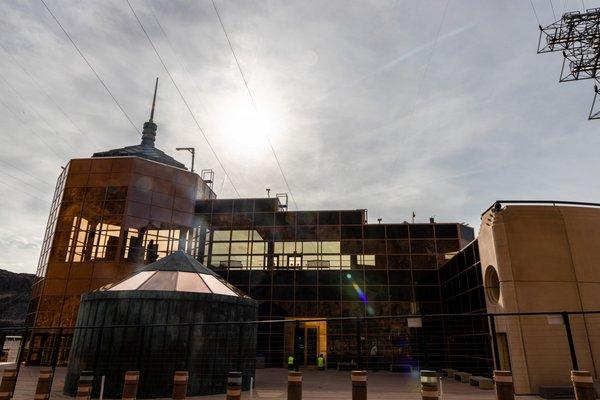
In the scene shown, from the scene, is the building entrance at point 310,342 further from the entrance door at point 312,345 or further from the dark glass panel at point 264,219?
the dark glass panel at point 264,219

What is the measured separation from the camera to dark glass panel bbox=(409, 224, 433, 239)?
31.1m

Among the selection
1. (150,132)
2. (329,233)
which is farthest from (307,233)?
(150,132)

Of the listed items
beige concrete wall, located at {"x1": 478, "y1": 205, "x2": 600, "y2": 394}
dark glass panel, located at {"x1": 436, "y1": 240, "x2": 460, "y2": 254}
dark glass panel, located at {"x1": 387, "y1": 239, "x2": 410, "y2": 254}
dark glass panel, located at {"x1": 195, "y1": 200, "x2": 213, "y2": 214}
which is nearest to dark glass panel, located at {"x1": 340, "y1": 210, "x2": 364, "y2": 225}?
dark glass panel, located at {"x1": 387, "y1": 239, "x2": 410, "y2": 254}

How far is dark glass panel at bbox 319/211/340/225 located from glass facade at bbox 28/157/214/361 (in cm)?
1135

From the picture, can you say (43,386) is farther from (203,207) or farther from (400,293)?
(203,207)

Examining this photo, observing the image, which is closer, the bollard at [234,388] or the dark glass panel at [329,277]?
the bollard at [234,388]

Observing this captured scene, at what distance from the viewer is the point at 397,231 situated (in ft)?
103

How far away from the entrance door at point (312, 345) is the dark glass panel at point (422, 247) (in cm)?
998

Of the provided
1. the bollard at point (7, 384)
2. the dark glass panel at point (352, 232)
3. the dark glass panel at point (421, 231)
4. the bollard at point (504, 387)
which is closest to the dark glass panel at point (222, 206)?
the dark glass panel at point (352, 232)

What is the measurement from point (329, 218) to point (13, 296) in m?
120

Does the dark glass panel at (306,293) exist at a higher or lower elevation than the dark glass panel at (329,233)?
lower

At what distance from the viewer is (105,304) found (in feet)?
46.3

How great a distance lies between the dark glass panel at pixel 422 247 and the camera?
101 ft

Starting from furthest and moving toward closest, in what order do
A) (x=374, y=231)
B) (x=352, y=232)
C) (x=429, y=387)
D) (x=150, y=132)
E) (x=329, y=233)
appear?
1. (x=150, y=132)
2. (x=329, y=233)
3. (x=352, y=232)
4. (x=374, y=231)
5. (x=429, y=387)
